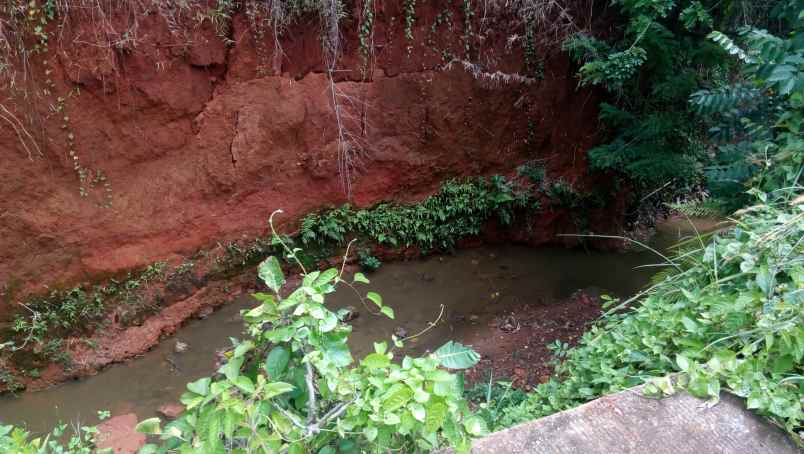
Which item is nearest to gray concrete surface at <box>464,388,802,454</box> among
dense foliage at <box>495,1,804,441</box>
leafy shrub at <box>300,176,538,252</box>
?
dense foliage at <box>495,1,804,441</box>

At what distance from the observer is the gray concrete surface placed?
1.47 m

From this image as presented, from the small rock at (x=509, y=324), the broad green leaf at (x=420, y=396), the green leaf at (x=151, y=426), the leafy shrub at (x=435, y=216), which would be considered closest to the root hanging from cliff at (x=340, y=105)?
the leafy shrub at (x=435, y=216)

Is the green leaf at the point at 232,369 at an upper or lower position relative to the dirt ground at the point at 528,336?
upper

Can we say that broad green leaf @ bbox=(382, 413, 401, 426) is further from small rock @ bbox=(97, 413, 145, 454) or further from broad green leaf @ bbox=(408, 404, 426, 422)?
small rock @ bbox=(97, 413, 145, 454)

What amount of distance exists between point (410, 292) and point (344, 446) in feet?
Answer: 13.0

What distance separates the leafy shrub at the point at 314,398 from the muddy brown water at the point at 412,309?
122 inches

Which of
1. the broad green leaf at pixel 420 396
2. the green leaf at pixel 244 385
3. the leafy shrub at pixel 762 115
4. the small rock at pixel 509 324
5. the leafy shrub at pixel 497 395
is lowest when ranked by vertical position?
the small rock at pixel 509 324

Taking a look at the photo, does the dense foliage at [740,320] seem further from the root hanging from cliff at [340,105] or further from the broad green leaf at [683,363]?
the root hanging from cliff at [340,105]

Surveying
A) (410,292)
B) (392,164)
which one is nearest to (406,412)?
(410,292)

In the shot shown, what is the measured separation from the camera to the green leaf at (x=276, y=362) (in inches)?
50.9

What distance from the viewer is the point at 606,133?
589cm

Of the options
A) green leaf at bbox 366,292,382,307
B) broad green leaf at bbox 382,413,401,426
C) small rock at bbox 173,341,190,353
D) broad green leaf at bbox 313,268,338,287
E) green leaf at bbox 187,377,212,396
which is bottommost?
small rock at bbox 173,341,190,353

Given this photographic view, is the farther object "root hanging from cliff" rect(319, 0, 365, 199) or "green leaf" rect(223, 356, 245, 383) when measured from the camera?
"root hanging from cliff" rect(319, 0, 365, 199)

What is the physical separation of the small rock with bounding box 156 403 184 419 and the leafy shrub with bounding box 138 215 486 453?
2.84 meters
